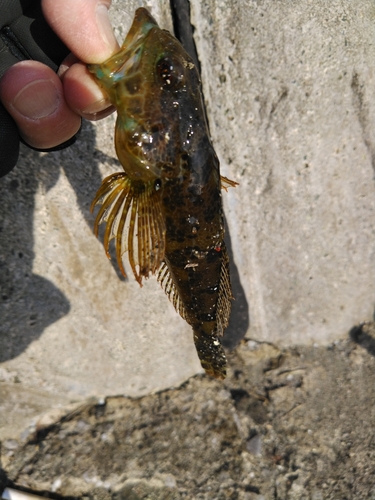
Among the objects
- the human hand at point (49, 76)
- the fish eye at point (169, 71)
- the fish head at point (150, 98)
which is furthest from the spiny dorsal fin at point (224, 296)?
the human hand at point (49, 76)

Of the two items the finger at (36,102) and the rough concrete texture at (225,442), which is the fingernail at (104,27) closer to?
the finger at (36,102)

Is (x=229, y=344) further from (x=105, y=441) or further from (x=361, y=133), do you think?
(x=361, y=133)

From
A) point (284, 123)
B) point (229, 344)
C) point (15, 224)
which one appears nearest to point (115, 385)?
point (229, 344)

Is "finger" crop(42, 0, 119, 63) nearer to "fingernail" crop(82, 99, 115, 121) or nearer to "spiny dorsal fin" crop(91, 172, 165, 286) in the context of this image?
"fingernail" crop(82, 99, 115, 121)

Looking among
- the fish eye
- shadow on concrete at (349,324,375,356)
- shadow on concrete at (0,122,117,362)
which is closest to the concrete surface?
shadow on concrete at (0,122,117,362)

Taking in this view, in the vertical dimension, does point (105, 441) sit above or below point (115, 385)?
below

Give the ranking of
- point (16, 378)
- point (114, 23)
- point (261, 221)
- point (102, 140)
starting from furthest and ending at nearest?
point (261, 221) → point (16, 378) → point (102, 140) → point (114, 23)

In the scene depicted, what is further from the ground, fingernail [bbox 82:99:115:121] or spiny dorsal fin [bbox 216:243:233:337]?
fingernail [bbox 82:99:115:121]

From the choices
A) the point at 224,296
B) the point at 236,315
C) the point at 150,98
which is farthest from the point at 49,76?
the point at 236,315
